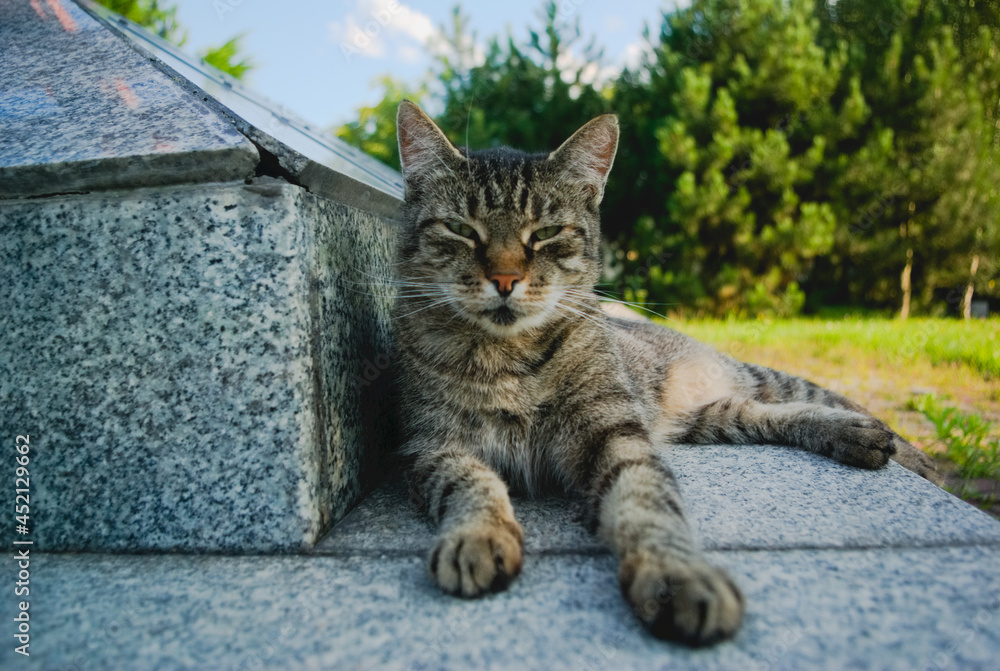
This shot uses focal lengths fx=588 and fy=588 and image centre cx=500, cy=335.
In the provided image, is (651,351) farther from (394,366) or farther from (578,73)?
(578,73)

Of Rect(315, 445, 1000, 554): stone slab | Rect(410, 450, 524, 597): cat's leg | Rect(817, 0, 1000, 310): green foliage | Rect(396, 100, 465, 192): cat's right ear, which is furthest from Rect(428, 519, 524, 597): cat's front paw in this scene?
Rect(817, 0, 1000, 310): green foliage

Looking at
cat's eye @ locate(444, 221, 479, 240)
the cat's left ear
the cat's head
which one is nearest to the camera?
the cat's head

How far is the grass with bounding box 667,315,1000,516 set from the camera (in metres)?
2.85

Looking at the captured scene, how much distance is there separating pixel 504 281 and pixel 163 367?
3.08 ft

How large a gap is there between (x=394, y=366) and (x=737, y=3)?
8.49 meters

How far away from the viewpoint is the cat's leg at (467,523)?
1.29 m

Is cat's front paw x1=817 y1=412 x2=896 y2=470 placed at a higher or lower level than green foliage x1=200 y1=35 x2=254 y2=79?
lower

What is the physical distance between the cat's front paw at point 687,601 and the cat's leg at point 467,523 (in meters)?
0.30

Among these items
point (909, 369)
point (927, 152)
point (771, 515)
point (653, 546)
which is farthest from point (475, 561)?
point (927, 152)

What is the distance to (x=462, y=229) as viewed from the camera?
6.32 ft

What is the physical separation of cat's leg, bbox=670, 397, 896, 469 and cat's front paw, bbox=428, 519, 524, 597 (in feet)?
4.32

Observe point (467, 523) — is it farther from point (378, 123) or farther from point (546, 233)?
point (378, 123)

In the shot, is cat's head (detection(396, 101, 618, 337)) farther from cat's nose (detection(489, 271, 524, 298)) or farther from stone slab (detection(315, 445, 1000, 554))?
stone slab (detection(315, 445, 1000, 554))

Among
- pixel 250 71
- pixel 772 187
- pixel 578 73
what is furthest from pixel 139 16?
pixel 772 187
